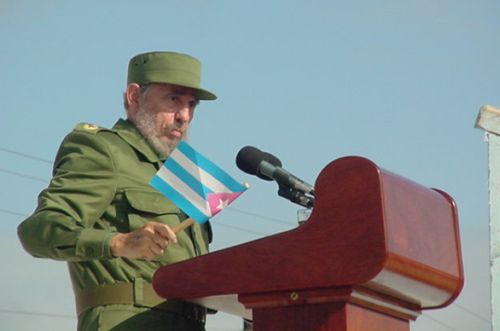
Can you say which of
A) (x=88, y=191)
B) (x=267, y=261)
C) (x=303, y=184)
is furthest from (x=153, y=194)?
(x=267, y=261)

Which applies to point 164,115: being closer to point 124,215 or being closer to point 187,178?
point 124,215

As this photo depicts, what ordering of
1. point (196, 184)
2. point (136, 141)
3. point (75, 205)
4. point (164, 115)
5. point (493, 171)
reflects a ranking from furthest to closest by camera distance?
point (493, 171)
point (164, 115)
point (136, 141)
point (75, 205)
point (196, 184)

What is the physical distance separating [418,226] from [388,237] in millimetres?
244

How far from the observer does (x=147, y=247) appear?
11.4 feet

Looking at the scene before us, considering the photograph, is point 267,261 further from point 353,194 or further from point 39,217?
point 39,217

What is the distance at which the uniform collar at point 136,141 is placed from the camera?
4309 millimetres

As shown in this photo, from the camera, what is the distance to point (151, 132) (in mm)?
4422

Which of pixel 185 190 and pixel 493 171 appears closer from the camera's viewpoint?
pixel 185 190

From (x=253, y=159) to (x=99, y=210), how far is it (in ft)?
1.69

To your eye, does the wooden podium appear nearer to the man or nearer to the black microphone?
the man

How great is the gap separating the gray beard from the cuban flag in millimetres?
646

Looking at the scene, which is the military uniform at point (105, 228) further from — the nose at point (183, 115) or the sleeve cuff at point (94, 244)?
the nose at point (183, 115)

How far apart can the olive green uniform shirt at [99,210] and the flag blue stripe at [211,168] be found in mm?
330

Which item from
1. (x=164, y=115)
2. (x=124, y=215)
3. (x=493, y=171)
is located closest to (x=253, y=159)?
(x=124, y=215)
